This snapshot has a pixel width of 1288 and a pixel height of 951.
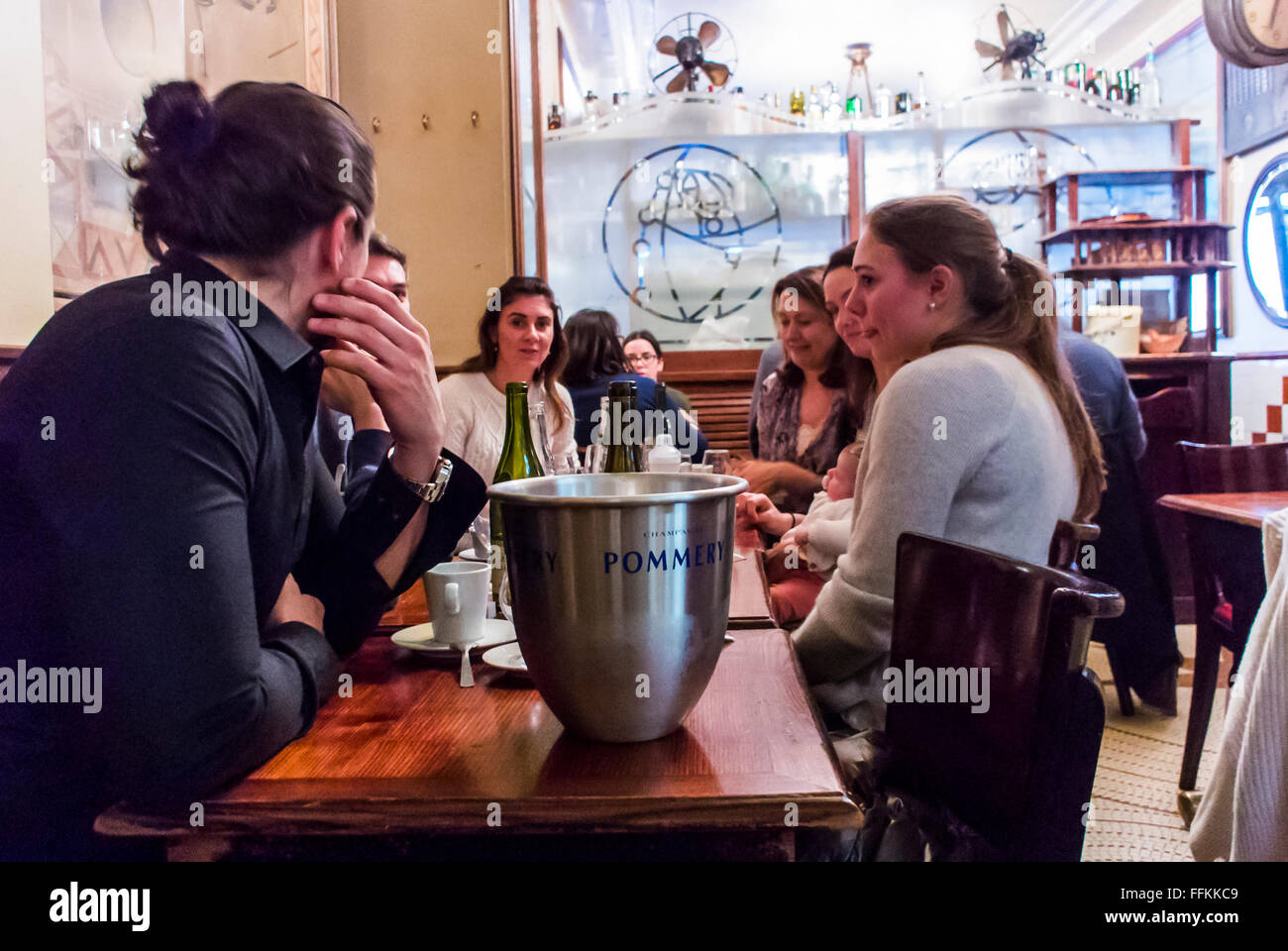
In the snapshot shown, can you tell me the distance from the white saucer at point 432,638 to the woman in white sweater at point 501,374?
1808 mm

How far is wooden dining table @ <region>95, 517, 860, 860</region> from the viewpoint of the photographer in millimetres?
695

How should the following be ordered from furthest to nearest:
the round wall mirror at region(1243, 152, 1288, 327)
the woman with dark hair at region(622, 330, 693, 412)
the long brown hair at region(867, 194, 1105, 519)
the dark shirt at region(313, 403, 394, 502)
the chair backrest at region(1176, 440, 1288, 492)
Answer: the round wall mirror at region(1243, 152, 1288, 327) → the woman with dark hair at region(622, 330, 693, 412) → the chair backrest at region(1176, 440, 1288, 492) → the long brown hair at region(867, 194, 1105, 519) → the dark shirt at region(313, 403, 394, 502)

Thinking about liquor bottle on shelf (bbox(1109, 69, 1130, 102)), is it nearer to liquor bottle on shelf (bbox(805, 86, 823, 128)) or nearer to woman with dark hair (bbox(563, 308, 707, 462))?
liquor bottle on shelf (bbox(805, 86, 823, 128))

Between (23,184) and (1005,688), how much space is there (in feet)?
5.37

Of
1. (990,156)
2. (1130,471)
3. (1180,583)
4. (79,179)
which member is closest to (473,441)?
(79,179)

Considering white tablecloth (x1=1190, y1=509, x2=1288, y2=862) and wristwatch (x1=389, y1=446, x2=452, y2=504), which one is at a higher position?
wristwatch (x1=389, y1=446, x2=452, y2=504)

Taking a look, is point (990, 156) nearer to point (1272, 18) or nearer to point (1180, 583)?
point (1272, 18)

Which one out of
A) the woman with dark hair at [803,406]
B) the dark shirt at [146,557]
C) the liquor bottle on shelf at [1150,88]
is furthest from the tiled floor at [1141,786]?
the liquor bottle on shelf at [1150,88]

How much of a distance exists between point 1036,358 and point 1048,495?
0.86 feet

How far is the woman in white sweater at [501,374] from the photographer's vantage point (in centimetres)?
312

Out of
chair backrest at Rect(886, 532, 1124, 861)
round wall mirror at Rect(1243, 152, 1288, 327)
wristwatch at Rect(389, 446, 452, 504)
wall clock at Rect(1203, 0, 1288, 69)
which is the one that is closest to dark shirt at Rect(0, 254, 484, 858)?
wristwatch at Rect(389, 446, 452, 504)

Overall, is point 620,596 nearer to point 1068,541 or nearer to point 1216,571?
point 1068,541

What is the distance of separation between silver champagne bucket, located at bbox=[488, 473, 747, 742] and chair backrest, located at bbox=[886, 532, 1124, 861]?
41 cm

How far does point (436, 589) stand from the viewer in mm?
1141
